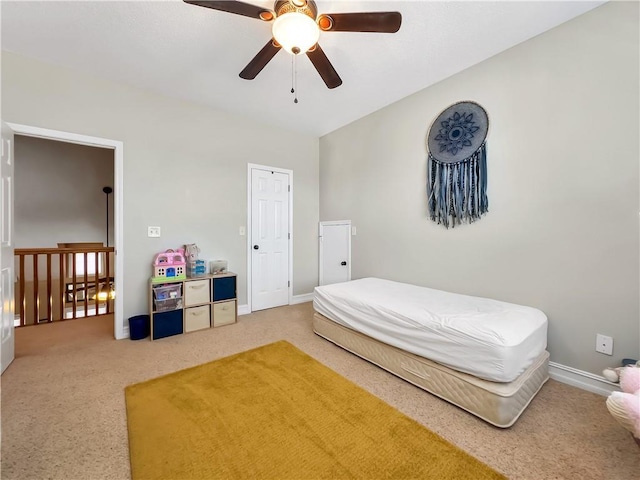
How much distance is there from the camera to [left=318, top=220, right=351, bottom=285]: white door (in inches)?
155

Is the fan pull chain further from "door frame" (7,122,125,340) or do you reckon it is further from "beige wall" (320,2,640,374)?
"door frame" (7,122,125,340)

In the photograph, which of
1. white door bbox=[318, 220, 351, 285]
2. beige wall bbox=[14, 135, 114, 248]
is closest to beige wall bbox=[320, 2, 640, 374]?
white door bbox=[318, 220, 351, 285]

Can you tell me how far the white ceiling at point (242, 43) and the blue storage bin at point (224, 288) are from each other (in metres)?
2.19

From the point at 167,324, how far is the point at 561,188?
3.84 metres

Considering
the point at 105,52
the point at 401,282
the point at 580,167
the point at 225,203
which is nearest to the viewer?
the point at 580,167

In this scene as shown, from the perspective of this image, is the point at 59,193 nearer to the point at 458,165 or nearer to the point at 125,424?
the point at 125,424

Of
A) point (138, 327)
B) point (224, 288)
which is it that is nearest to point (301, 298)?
point (224, 288)

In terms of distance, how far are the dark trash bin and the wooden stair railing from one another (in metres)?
1.39

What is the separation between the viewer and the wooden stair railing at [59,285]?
3.36m

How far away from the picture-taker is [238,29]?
2.04 metres

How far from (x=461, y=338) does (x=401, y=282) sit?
1.50 metres

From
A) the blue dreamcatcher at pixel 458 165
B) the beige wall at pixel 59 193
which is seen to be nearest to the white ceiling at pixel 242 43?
the blue dreamcatcher at pixel 458 165

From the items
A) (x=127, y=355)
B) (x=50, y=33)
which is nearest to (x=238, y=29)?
(x=50, y=33)

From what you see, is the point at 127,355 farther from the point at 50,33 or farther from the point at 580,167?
the point at 580,167
